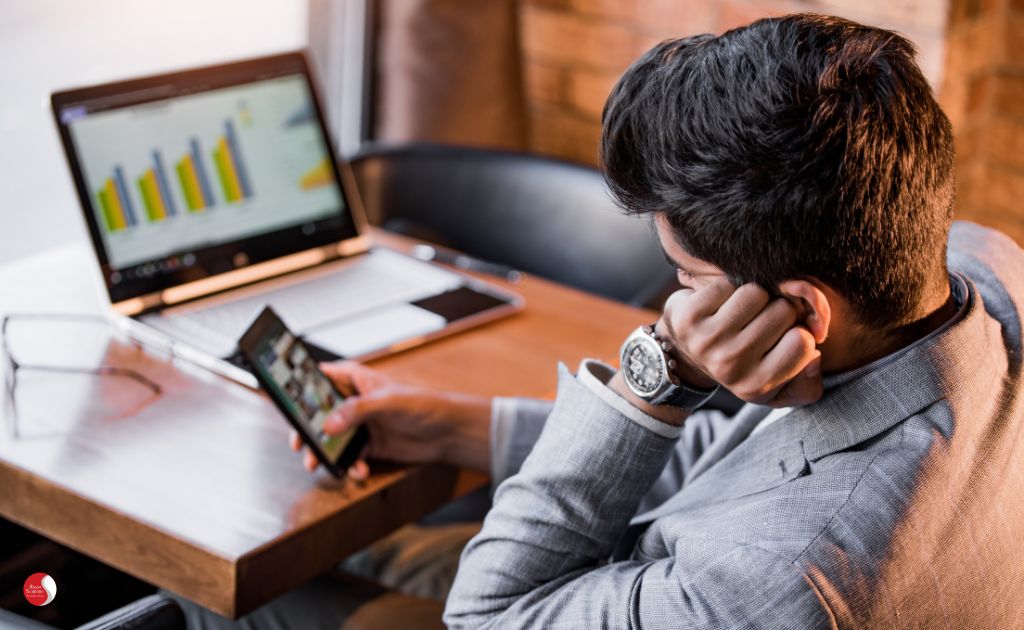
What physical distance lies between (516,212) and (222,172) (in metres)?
0.66

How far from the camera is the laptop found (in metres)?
1.65

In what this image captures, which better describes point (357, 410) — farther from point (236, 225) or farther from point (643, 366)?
point (236, 225)

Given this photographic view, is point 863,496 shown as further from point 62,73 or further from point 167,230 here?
point 62,73

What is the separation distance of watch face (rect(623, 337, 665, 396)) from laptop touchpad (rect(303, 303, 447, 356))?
1.94ft

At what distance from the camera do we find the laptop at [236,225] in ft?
5.42

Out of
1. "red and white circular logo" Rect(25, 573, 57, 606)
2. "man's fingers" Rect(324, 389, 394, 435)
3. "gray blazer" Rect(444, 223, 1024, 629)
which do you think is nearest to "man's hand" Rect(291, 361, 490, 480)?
"man's fingers" Rect(324, 389, 394, 435)

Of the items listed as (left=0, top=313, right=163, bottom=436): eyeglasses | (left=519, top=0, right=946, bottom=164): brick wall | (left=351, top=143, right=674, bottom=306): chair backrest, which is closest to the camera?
(left=0, top=313, right=163, bottom=436): eyeglasses

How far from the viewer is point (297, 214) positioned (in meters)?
1.86

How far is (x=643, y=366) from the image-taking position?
1.08 meters

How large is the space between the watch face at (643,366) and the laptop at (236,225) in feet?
1.92

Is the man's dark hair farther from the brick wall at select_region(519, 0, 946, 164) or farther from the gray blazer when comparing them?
the brick wall at select_region(519, 0, 946, 164)

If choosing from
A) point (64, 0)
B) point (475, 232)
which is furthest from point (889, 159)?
point (64, 0)

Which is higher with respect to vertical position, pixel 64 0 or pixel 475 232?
pixel 64 0

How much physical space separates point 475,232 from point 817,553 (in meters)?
1.50
